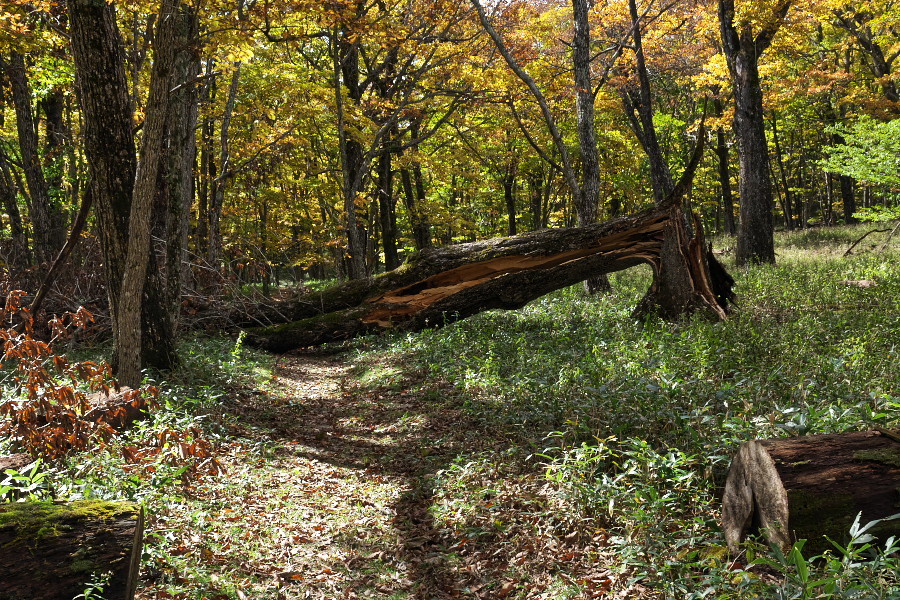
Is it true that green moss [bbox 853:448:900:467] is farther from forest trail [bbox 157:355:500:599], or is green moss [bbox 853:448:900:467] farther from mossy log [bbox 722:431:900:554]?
forest trail [bbox 157:355:500:599]

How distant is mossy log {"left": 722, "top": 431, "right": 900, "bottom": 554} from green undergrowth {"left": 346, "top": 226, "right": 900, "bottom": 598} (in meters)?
0.16

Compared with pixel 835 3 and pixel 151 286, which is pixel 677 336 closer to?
pixel 151 286

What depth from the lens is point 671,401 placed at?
215 inches

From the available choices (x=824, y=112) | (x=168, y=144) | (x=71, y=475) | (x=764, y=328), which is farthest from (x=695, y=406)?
(x=824, y=112)

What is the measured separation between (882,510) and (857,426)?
103 cm

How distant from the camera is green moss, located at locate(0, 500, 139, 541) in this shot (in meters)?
2.90

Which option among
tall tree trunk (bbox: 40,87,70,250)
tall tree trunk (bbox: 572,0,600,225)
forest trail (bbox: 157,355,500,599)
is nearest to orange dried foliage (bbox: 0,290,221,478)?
forest trail (bbox: 157,355,500,599)

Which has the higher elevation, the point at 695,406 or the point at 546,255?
the point at 546,255

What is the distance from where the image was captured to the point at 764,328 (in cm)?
814

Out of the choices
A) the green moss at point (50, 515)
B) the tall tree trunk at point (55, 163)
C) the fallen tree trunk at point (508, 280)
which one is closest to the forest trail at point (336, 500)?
the green moss at point (50, 515)

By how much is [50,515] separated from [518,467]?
11.8 feet

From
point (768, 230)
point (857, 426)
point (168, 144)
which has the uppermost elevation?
point (168, 144)

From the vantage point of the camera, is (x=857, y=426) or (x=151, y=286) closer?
(x=857, y=426)

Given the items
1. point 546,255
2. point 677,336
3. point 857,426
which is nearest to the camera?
point 857,426
